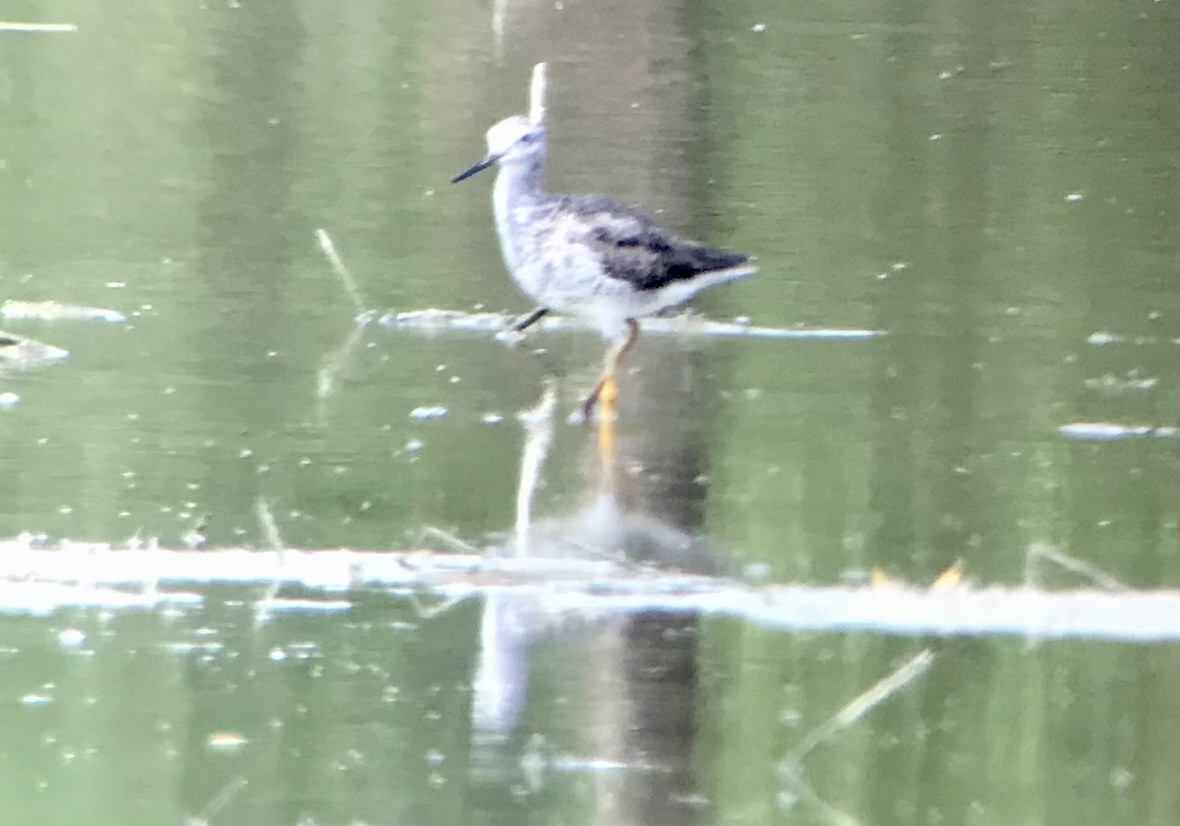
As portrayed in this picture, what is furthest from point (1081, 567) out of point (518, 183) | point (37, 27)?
point (37, 27)

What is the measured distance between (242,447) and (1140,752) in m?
3.13

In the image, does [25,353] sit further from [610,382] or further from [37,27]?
[37,27]

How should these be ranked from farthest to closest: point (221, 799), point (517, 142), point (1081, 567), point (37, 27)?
1. point (37, 27)
2. point (517, 142)
3. point (1081, 567)
4. point (221, 799)

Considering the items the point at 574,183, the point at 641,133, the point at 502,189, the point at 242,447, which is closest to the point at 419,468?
the point at 242,447

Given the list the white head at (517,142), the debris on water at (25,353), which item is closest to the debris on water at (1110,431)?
the white head at (517,142)

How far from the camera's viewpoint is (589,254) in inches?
355

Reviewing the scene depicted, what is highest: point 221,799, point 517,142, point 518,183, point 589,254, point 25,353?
point 517,142

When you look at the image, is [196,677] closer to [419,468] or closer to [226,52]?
[419,468]

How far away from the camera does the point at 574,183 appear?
13297 millimetres

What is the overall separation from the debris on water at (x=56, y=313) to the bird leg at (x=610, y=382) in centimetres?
184

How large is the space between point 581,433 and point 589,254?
2.65ft

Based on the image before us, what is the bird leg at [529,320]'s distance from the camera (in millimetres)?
9523

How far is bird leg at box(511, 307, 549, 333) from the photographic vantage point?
31.2 feet

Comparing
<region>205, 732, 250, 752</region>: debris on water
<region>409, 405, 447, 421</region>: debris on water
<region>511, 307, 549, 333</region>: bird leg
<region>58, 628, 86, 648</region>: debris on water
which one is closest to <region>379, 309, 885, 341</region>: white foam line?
<region>511, 307, 549, 333</region>: bird leg
